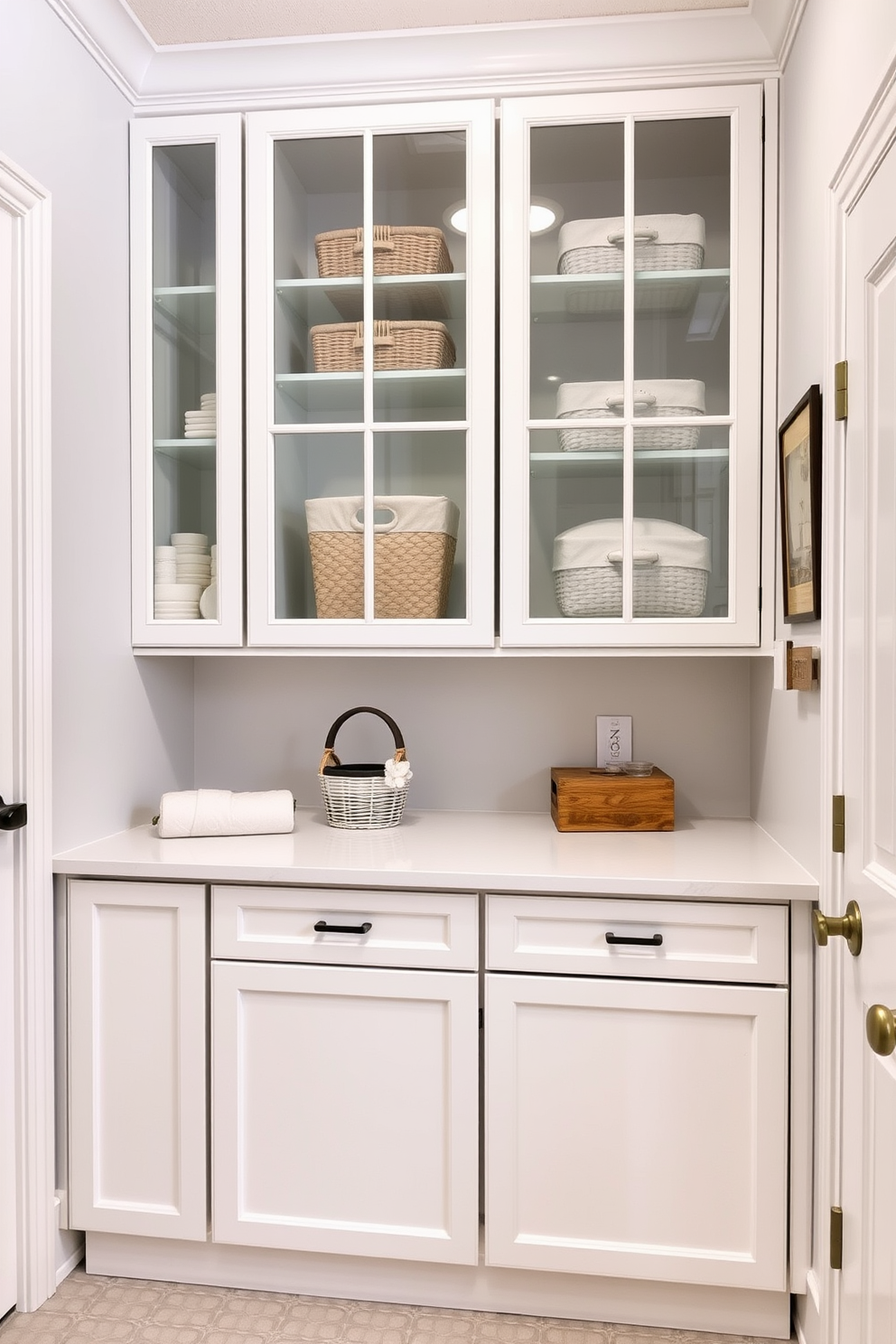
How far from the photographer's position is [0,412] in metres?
1.75

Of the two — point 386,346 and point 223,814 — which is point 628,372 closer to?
point 386,346

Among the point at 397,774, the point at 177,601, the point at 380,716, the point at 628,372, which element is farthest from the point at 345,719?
the point at 628,372

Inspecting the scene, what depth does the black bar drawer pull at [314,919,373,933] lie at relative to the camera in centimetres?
180

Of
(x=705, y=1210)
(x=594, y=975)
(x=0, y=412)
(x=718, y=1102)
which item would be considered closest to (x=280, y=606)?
(x=0, y=412)

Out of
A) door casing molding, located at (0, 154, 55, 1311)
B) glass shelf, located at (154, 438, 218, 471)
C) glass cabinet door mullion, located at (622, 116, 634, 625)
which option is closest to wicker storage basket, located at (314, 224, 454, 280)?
glass cabinet door mullion, located at (622, 116, 634, 625)

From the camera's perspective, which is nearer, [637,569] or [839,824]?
[839,824]

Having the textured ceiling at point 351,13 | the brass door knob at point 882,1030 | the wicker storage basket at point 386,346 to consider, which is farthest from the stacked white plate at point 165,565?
the brass door knob at point 882,1030

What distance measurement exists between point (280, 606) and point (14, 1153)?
1.23 metres

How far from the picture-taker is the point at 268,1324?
179 cm

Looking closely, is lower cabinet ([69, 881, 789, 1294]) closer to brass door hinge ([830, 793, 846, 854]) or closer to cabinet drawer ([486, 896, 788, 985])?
cabinet drawer ([486, 896, 788, 985])

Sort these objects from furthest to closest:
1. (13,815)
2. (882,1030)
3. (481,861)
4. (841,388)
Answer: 1. (481,861)
2. (13,815)
3. (841,388)
4. (882,1030)

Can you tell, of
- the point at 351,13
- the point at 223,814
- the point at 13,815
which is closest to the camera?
the point at 13,815

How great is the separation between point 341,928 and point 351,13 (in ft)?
6.30

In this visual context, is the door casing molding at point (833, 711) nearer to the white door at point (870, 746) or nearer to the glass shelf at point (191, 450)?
the white door at point (870, 746)
